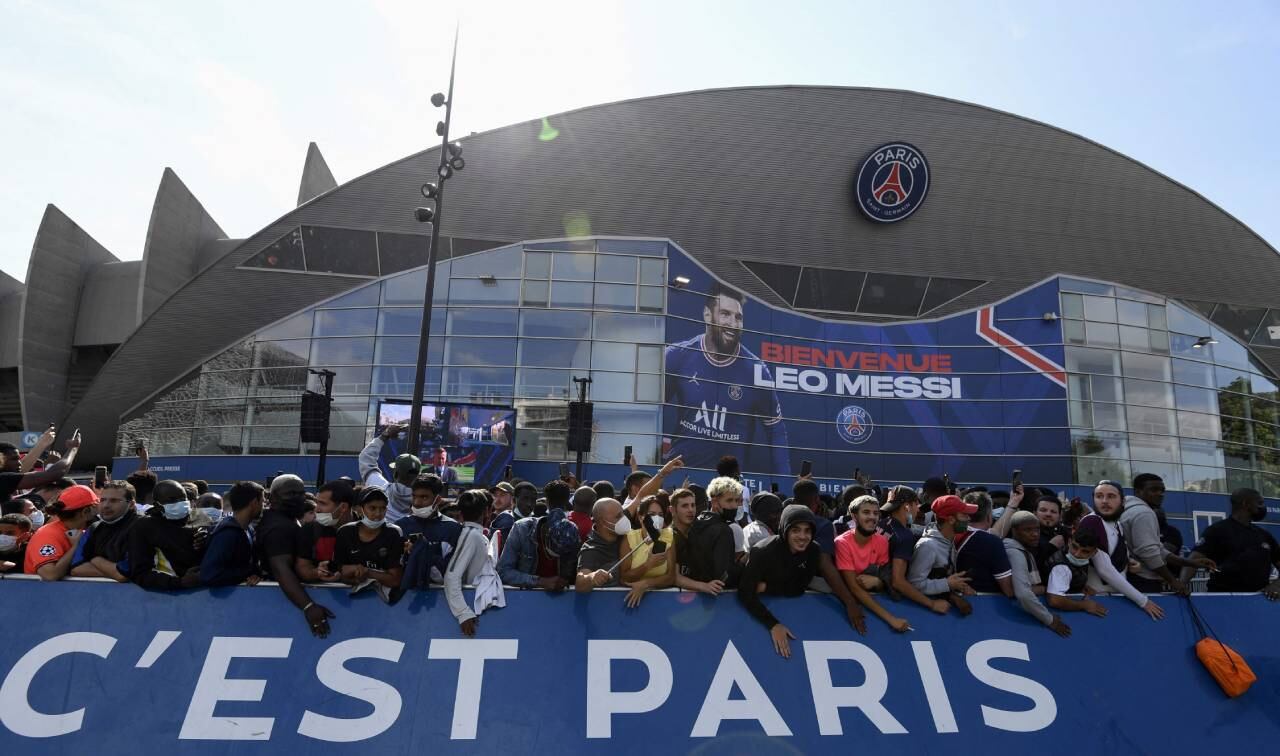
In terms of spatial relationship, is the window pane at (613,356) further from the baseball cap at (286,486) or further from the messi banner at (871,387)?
the baseball cap at (286,486)

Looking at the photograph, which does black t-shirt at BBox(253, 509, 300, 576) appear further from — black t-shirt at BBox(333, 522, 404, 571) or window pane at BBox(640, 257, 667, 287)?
window pane at BBox(640, 257, 667, 287)

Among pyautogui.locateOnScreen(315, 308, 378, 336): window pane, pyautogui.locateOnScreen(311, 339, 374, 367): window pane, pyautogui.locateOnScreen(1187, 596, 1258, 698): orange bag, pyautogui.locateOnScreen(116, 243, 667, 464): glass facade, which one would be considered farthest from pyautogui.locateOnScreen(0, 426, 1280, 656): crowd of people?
pyautogui.locateOnScreen(315, 308, 378, 336): window pane

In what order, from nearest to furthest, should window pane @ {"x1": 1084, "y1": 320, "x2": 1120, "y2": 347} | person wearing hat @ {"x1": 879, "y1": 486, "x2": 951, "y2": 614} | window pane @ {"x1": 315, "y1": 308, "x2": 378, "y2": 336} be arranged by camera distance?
1. person wearing hat @ {"x1": 879, "y1": 486, "x2": 951, "y2": 614}
2. window pane @ {"x1": 315, "y1": 308, "x2": 378, "y2": 336}
3. window pane @ {"x1": 1084, "y1": 320, "x2": 1120, "y2": 347}

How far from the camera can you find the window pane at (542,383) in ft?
86.8

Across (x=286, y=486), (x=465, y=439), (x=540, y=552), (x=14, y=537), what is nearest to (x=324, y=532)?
(x=286, y=486)

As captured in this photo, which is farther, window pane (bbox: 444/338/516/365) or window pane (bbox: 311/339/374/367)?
window pane (bbox: 311/339/374/367)

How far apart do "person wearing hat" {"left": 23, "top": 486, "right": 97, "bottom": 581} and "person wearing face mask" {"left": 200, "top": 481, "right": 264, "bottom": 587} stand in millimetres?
908

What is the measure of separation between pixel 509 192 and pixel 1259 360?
32227 millimetres

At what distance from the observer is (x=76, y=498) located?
17.9 ft

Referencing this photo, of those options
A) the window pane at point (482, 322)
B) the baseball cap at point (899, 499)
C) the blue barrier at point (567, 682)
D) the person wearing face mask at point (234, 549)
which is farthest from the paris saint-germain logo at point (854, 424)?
the person wearing face mask at point (234, 549)

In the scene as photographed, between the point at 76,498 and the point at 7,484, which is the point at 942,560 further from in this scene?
the point at 7,484

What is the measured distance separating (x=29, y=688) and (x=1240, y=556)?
855 cm

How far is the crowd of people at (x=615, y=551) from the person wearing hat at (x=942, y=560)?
13 millimetres

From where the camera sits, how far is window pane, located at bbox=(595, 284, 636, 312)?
2738 cm
